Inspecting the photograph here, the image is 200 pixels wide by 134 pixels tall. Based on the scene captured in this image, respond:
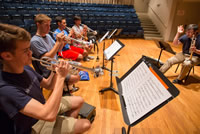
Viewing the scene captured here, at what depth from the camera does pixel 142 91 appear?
1.14 meters

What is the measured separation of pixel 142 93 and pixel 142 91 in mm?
21

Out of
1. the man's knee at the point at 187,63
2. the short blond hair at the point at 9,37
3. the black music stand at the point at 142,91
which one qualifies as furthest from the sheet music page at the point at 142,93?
the man's knee at the point at 187,63

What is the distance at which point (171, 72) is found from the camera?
3.72 m

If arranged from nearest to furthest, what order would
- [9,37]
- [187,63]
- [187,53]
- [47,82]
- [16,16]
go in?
[9,37] → [47,82] → [187,63] → [187,53] → [16,16]

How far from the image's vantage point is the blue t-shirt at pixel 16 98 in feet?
2.76

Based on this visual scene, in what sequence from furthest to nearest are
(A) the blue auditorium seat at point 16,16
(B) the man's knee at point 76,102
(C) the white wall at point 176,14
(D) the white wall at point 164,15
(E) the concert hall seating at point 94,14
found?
(D) the white wall at point 164,15, (C) the white wall at point 176,14, (E) the concert hall seating at point 94,14, (A) the blue auditorium seat at point 16,16, (B) the man's knee at point 76,102

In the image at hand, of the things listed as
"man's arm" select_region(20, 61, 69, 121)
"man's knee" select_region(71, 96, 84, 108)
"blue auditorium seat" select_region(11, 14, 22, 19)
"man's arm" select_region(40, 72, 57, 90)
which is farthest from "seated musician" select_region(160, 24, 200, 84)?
"blue auditorium seat" select_region(11, 14, 22, 19)

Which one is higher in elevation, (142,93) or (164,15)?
(164,15)

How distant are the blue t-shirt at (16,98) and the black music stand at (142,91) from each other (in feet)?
2.86

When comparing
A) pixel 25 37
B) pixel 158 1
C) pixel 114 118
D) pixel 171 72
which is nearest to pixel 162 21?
pixel 158 1

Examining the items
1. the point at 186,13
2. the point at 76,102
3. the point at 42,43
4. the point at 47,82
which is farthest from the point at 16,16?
the point at 186,13

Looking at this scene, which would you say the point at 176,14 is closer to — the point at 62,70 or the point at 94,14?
the point at 94,14

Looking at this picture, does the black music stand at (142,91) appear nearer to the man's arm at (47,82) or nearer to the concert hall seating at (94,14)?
the man's arm at (47,82)

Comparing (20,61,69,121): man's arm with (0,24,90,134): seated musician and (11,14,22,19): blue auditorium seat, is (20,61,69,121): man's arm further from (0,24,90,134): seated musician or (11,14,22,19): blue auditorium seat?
(11,14,22,19): blue auditorium seat
